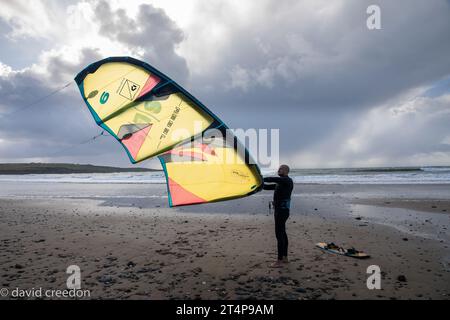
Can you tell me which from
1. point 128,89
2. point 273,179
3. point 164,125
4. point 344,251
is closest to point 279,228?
point 273,179

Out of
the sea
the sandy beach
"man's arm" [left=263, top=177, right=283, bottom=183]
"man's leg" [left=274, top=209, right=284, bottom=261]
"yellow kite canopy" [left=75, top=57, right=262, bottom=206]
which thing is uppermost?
"yellow kite canopy" [left=75, top=57, right=262, bottom=206]

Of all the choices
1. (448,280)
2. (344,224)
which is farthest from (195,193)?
(344,224)

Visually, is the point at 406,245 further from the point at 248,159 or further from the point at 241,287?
the point at 248,159

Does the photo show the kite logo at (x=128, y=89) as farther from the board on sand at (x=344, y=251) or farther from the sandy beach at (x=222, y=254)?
the board on sand at (x=344, y=251)

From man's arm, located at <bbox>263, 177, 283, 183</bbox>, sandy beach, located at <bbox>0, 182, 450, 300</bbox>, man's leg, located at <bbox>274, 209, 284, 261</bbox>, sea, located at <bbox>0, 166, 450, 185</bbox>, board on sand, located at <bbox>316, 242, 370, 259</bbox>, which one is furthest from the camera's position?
sea, located at <bbox>0, 166, 450, 185</bbox>

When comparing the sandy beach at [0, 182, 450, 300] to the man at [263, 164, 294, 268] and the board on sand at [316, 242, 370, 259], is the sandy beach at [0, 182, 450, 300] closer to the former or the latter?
the board on sand at [316, 242, 370, 259]

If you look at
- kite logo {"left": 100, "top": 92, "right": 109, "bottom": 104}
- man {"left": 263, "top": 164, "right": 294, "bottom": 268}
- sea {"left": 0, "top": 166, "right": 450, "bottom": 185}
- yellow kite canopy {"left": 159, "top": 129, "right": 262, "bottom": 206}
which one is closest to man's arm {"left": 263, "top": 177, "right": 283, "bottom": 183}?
man {"left": 263, "top": 164, "right": 294, "bottom": 268}

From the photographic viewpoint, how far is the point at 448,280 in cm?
462

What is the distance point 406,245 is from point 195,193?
5.62 m

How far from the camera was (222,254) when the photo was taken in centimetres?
602

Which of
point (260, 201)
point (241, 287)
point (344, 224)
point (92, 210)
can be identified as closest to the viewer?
point (241, 287)

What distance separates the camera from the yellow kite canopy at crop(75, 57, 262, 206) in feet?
13.6
